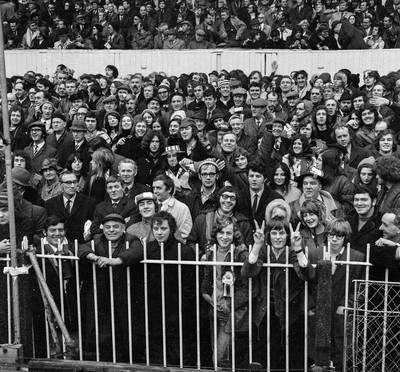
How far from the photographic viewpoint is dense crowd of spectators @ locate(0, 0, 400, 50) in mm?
19953

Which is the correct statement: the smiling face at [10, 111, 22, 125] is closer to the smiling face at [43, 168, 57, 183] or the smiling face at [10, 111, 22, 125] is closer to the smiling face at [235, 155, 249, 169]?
the smiling face at [43, 168, 57, 183]

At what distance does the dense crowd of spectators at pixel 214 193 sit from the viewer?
7141 mm

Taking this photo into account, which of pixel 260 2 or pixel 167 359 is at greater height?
pixel 260 2

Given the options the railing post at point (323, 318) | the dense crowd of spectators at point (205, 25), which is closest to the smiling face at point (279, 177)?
the railing post at point (323, 318)

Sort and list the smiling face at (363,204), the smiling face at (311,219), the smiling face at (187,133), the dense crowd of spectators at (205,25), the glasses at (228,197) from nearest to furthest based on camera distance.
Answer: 1. the smiling face at (311,219)
2. the smiling face at (363,204)
3. the glasses at (228,197)
4. the smiling face at (187,133)
5. the dense crowd of spectators at (205,25)

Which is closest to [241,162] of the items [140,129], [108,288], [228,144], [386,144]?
[228,144]

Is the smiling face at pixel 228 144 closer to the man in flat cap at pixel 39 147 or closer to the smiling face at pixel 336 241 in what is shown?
the man in flat cap at pixel 39 147

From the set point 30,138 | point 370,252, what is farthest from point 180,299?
point 30,138

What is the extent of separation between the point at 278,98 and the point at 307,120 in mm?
2741

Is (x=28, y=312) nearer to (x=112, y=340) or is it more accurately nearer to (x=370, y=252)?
(x=112, y=340)

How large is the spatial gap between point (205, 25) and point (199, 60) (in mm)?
1005

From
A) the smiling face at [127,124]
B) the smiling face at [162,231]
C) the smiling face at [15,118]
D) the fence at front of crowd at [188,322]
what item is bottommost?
the fence at front of crowd at [188,322]

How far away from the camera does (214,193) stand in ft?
30.9

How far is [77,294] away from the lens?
7344mm
